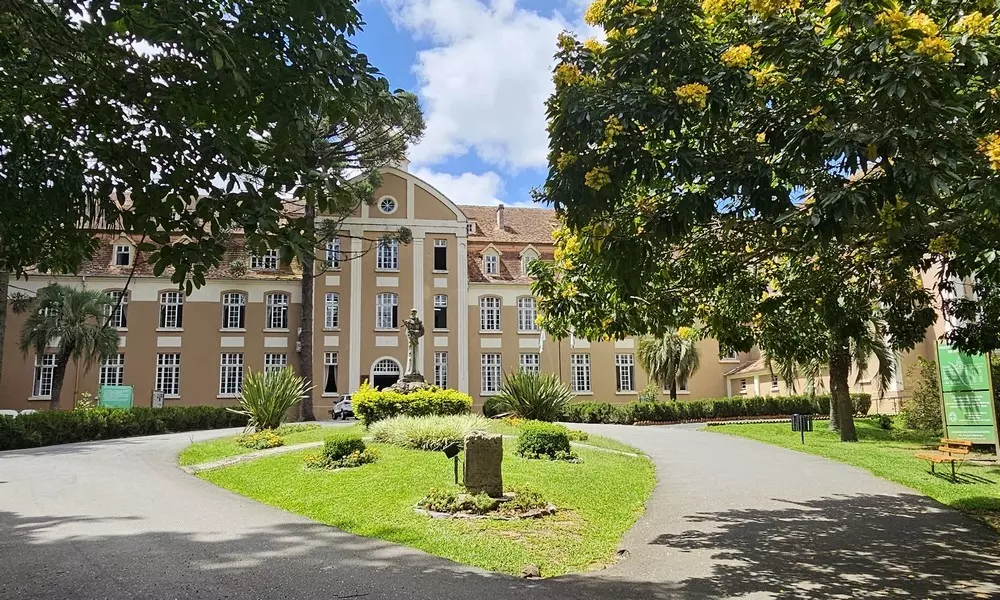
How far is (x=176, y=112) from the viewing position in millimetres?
5312

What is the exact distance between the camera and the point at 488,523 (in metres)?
8.92

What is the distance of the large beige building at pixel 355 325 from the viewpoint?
35.7 metres

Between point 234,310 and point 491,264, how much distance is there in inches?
548

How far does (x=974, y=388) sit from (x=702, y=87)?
1428 centimetres

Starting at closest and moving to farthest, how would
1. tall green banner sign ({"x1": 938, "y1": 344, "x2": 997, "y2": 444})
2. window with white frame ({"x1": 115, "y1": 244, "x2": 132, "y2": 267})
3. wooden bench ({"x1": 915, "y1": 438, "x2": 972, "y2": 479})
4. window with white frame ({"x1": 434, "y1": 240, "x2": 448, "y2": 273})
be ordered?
wooden bench ({"x1": 915, "y1": 438, "x2": 972, "y2": 479}) → tall green banner sign ({"x1": 938, "y1": 344, "x2": 997, "y2": 444}) → window with white frame ({"x1": 115, "y1": 244, "x2": 132, "y2": 267}) → window with white frame ({"x1": 434, "y1": 240, "x2": 448, "y2": 273})

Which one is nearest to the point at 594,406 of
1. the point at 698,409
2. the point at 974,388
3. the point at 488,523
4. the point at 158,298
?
the point at 698,409

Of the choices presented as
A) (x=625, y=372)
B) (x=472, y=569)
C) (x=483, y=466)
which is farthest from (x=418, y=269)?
(x=472, y=569)

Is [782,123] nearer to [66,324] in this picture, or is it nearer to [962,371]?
[962,371]

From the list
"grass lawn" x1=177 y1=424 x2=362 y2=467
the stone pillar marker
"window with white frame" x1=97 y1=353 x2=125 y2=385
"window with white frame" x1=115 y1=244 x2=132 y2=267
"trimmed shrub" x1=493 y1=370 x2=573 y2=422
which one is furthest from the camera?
"window with white frame" x1=115 y1=244 x2=132 y2=267

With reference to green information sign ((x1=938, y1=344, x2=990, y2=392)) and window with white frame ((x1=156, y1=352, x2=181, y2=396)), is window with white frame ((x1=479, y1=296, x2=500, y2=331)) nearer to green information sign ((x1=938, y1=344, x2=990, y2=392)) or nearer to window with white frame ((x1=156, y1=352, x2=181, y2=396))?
window with white frame ((x1=156, y1=352, x2=181, y2=396))

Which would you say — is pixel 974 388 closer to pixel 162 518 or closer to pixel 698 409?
pixel 162 518

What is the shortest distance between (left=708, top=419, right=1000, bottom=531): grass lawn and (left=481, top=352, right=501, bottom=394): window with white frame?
14.4 meters

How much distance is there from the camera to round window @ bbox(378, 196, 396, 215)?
3791cm

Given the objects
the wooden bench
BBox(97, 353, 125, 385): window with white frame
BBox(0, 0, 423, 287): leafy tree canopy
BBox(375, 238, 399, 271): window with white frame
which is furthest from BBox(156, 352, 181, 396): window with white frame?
the wooden bench
